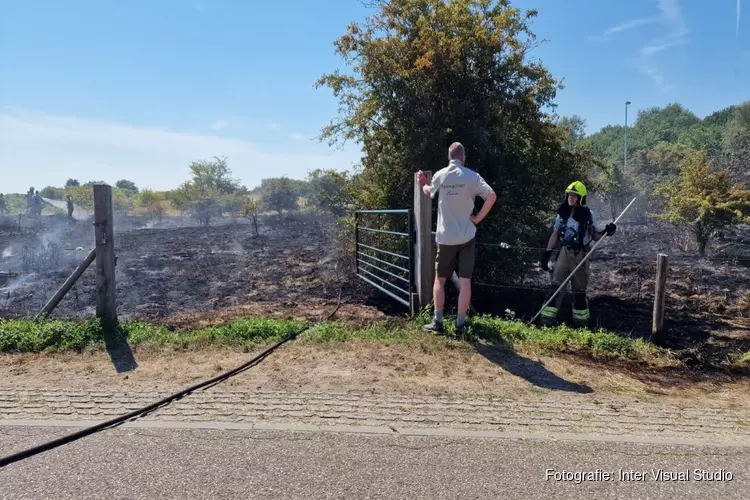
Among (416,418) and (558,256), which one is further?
(558,256)

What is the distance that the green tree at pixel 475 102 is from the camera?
8.63m

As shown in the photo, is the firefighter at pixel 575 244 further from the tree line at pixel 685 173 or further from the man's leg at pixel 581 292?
the tree line at pixel 685 173

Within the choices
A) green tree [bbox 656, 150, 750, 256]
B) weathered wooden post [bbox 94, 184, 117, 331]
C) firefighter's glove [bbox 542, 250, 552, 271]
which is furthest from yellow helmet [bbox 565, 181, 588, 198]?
green tree [bbox 656, 150, 750, 256]

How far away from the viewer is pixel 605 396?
4.02 m

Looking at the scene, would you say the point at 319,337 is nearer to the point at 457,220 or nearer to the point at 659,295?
the point at 457,220

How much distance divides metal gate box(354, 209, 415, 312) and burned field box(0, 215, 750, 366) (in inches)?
14.9

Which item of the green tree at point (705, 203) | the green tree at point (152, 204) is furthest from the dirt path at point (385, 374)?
the green tree at point (152, 204)

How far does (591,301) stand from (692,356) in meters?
3.82

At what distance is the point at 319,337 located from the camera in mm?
5496

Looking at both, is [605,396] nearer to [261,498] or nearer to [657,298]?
[657,298]

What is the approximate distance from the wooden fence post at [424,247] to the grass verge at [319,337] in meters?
0.68

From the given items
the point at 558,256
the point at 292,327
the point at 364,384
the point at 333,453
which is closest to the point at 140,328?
the point at 292,327

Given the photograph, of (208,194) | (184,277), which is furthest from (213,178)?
(184,277)

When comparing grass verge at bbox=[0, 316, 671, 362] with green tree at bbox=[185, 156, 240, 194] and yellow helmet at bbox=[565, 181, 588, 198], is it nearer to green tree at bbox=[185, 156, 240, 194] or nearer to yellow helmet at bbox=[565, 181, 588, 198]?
yellow helmet at bbox=[565, 181, 588, 198]
